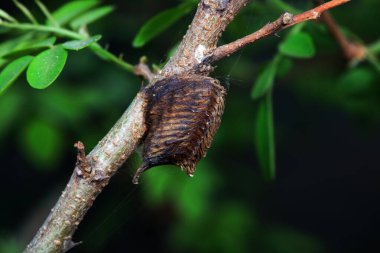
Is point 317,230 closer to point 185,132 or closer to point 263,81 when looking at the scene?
point 263,81

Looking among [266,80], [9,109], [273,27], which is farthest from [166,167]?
[273,27]

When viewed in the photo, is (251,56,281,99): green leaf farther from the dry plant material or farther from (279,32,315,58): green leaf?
the dry plant material

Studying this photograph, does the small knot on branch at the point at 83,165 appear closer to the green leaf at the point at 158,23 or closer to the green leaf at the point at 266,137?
the green leaf at the point at 158,23

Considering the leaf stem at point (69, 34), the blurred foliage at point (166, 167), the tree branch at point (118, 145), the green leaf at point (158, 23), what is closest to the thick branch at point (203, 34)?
the tree branch at point (118, 145)

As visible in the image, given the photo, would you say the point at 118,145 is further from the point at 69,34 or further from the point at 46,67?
the point at 69,34

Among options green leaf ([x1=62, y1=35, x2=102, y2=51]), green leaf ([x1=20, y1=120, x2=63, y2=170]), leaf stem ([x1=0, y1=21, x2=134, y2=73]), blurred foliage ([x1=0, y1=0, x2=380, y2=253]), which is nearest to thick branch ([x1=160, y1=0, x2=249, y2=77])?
green leaf ([x1=62, y1=35, x2=102, y2=51])
